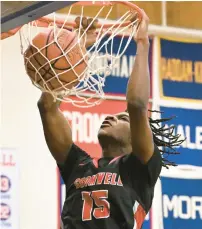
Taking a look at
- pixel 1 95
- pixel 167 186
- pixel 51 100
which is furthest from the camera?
pixel 167 186

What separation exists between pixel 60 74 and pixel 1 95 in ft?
6.46

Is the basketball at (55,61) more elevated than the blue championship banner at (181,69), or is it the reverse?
the blue championship banner at (181,69)

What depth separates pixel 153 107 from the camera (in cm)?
520

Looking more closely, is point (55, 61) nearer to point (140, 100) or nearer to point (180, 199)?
point (140, 100)

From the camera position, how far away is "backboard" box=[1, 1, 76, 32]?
8.52ft

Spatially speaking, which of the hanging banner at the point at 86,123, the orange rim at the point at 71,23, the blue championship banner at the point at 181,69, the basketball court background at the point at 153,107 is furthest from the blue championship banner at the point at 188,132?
the orange rim at the point at 71,23

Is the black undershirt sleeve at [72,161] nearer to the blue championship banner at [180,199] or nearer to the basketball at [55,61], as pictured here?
the basketball at [55,61]

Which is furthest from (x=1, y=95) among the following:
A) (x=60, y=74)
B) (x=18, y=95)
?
(x=60, y=74)

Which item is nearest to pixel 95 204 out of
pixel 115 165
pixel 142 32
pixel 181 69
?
pixel 115 165

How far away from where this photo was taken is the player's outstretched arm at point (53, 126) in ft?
9.76

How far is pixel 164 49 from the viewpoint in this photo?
17.5 ft

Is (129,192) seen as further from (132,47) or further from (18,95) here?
(132,47)

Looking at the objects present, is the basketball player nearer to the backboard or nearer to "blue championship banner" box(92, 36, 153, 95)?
the backboard

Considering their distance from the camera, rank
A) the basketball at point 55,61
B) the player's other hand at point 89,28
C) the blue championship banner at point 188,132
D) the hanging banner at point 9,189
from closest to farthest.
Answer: the basketball at point 55,61 < the player's other hand at point 89,28 < the hanging banner at point 9,189 < the blue championship banner at point 188,132
